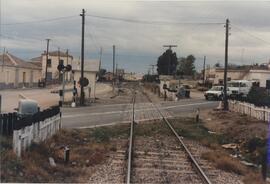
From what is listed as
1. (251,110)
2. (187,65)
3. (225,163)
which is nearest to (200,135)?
(225,163)

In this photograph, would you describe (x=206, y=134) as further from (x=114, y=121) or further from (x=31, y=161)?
(x=31, y=161)

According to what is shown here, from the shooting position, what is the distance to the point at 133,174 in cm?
1324

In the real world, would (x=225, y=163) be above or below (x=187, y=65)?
below

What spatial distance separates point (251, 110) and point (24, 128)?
2344 centimetres

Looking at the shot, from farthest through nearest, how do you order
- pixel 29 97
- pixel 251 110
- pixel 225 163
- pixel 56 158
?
pixel 29 97 → pixel 251 110 → pixel 225 163 → pixel 56 158

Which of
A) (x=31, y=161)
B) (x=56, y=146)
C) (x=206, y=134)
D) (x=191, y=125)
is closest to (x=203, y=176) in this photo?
(x=31, y=161)

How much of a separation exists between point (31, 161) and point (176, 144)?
8971 millimetres

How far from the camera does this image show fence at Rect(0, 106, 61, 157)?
40.8 ft

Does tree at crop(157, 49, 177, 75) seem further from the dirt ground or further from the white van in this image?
the dirt ground

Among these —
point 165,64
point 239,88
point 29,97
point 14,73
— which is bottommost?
point 29,97

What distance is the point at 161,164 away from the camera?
Result: 1516 centimetres

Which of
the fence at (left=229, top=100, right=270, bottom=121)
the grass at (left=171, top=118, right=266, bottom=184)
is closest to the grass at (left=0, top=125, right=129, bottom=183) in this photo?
the grass at (left=171, top=118, right=266, bottom=184)

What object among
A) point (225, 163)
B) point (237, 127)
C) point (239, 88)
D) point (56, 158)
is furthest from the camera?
point (239, 88)

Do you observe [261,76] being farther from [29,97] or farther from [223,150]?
[223,150]
